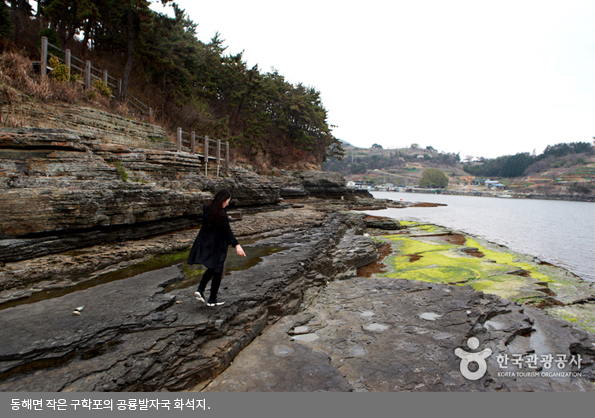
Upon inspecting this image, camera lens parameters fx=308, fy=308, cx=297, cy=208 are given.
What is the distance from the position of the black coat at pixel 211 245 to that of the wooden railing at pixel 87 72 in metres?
12.4

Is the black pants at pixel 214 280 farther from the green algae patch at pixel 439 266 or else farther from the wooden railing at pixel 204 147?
the wooden railing at pixel 204 147

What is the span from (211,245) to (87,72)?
14544mm

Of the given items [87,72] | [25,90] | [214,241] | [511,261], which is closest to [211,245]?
[214,241]

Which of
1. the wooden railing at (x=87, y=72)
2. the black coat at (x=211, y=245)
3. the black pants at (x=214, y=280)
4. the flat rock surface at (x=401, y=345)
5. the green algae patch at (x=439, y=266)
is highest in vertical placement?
the wooden railing at (x=87, y=72)

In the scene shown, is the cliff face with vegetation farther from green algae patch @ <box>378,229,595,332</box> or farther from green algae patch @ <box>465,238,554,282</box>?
green algae patch @ <box>465,238,554,282</box>

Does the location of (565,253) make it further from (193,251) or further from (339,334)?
(193,251)

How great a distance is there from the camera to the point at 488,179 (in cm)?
15112

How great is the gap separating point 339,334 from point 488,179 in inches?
6869

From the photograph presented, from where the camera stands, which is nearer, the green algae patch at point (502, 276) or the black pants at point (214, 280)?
the black pants at point (214, 280)

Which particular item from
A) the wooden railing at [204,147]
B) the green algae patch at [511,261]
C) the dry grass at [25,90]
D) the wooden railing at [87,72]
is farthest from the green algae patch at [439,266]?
the wooden railing at [87,72]

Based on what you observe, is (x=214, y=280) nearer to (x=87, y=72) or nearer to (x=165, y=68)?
(x=87, y=72)

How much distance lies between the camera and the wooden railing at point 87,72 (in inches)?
473

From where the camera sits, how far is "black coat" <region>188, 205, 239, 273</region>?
179 inches

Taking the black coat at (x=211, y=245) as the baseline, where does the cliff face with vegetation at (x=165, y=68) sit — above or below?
above
